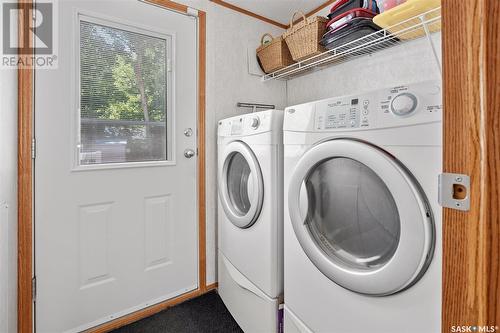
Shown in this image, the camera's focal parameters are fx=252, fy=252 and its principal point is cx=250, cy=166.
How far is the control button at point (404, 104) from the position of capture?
2.19 feet

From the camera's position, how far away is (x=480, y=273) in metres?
0.41

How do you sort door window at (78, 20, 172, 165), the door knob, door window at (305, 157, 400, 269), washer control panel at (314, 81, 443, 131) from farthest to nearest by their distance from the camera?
the door knob
door window at (78, 20, 172, 165)
door window at (305, 157, 400, 269)
washer control panel at (314, 81, 443, 131)

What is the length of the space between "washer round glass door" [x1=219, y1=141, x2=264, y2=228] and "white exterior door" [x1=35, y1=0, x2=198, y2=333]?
275 millimetres

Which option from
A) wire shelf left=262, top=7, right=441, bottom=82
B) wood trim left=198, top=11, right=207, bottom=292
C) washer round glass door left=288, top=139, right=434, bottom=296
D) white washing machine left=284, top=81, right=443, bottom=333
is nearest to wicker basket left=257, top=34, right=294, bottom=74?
wire shelf left=262, top=7, right=441, bottom=82

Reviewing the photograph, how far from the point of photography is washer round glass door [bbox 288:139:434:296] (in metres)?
0.66

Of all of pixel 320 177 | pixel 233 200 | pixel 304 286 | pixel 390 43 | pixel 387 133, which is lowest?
pixel 304 286

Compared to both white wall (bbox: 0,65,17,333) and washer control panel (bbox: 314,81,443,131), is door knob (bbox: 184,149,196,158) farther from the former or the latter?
washer control panel (bbox: 314,81,443,131)

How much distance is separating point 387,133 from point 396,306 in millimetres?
493

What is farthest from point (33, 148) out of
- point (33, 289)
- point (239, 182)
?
point (239, 182)

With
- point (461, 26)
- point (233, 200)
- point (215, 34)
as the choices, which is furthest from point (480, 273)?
point (215, 34)

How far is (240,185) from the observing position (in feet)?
4.88

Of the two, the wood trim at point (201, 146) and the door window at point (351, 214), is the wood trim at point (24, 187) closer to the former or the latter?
the wood trim at point (201, 146)

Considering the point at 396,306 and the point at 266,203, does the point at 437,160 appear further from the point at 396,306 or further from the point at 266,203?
the point at 266,203

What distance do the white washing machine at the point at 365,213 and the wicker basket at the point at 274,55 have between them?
2.81ft
